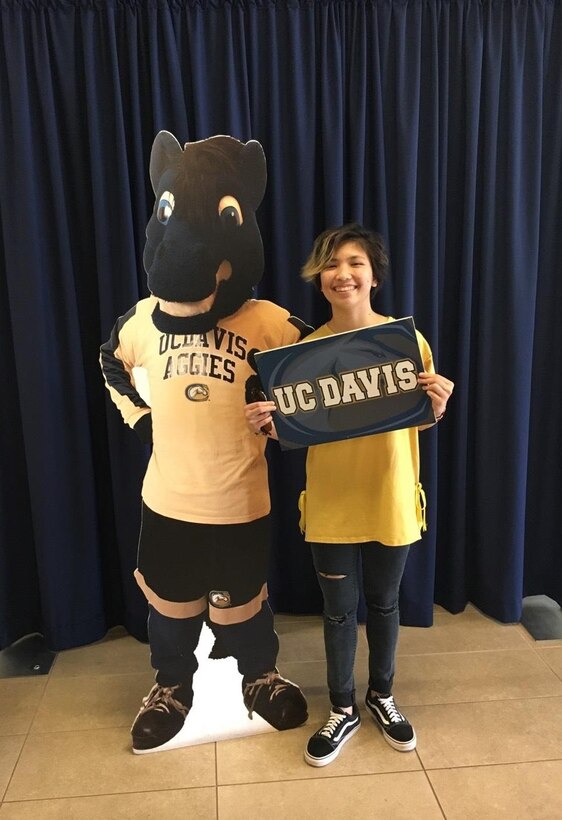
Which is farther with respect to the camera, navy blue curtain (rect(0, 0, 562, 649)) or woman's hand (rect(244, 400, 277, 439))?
navy blue curtain (rect(0, 0, 562, 649))

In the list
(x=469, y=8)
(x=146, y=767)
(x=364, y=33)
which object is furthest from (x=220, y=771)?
(x=469, y=8)

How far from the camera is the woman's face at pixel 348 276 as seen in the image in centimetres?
169

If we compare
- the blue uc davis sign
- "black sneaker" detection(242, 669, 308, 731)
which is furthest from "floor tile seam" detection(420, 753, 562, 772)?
the blue uc davis sign

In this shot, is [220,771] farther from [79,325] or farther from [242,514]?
[79,325]

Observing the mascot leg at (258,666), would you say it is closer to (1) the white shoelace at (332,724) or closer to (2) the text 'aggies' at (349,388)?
(1) the white shoelace at (332,724)

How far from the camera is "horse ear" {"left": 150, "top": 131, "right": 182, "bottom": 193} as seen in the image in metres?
1.87

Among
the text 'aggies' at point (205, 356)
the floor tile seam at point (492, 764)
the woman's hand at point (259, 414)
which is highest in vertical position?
the text 'aggies' at point (205, 356)

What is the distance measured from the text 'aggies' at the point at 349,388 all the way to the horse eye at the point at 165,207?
0.57 metres

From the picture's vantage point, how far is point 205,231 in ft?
5.89

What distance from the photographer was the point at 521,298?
2.35 metres

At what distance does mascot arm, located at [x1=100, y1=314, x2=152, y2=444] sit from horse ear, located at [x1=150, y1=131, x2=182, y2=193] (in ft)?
1.38

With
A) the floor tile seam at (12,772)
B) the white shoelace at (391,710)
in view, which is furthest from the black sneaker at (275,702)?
the floor tile seam at (12,772)

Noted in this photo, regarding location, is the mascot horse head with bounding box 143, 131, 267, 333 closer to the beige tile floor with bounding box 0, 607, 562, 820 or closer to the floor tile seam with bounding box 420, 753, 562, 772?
the beige tile floor with bounding box 0, 607, 562, 820

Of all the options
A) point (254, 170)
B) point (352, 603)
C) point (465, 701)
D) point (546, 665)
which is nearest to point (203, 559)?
point (352, 603)
